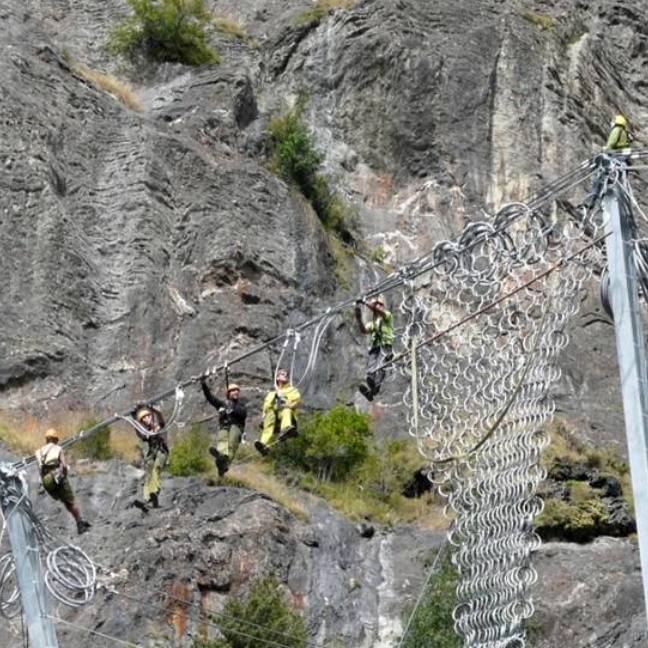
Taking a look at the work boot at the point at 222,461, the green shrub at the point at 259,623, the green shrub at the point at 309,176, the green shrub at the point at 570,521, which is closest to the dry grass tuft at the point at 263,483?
the green shrub at the point at 259,623

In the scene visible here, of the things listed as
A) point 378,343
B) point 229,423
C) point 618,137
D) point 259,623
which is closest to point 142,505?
point 259,623

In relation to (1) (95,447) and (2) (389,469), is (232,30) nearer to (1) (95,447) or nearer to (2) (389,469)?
(2) (389,469)

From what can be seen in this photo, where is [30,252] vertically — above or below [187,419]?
above

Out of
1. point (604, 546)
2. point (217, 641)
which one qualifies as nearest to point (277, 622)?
point (217, 641)

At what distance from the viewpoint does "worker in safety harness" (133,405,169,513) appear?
25266mm

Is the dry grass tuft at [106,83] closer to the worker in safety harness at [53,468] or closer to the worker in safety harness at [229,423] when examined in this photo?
the worker in safety harness at [229,423]

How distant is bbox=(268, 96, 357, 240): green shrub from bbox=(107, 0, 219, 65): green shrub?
114 inches

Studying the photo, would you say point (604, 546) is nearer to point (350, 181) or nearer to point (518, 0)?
point (350, 181)

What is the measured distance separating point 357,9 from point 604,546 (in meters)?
17.4

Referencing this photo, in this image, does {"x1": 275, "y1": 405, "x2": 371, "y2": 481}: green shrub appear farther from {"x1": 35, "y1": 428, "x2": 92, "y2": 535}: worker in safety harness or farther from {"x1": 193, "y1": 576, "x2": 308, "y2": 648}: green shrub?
{"x1": 35, "y1": 428, "x2": 92, "y2": 535}: worker in safety harness

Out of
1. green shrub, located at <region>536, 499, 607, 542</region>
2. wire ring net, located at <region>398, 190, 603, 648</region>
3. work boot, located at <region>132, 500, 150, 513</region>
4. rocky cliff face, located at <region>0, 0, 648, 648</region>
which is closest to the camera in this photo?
wire ring net, located at <region>398, 190, 603, 648</region>

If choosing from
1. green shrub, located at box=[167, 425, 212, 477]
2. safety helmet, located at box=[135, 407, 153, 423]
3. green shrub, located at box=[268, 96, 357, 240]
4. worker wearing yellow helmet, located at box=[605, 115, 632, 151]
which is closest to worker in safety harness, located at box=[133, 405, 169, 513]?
safety helmet, located at box=[135, 407, 153, 423]

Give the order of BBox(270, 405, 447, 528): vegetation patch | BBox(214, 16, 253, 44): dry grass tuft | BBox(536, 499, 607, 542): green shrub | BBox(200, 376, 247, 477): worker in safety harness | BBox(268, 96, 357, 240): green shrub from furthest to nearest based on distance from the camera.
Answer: BBox(214, 16, 253, 44): dry grass tuft → BBox(268, 96, 357, 240): green shrub → BBox(270, 405, 447, 528): vegetation patch → BBox(536, 499, 607, 542): green shrub → BBox(200, 376, 247, 477): worker in safety harness

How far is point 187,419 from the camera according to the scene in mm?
36062
